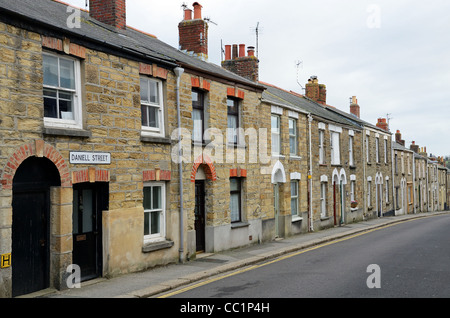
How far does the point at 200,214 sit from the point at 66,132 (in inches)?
252

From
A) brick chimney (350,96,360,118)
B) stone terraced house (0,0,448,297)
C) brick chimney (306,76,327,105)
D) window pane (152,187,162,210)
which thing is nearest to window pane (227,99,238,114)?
stone terraced house (0,0,448,297)

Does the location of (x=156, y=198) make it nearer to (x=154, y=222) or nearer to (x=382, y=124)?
(x=154, y=222)

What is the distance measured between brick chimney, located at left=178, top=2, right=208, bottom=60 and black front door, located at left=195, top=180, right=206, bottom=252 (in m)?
6.70

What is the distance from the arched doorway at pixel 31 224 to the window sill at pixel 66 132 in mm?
637

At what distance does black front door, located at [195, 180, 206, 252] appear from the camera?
49.0 feet

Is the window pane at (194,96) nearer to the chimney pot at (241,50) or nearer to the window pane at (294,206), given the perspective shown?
the chimney pot at (241,50)

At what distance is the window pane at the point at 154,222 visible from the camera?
41.7ft

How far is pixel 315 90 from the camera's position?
31.9 metres

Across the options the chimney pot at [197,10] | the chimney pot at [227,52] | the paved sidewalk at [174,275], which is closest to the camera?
the paved sidewalk at [174,275]

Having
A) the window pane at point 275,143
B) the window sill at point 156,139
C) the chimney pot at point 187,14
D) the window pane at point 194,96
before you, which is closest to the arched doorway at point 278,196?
the window pane at point 275,143

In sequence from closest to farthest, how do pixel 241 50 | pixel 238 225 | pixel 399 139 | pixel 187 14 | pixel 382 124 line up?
pixel 238 225 < pixel 187 14 < pixel 241 50 < pixel 382 124 < pixel 399 139

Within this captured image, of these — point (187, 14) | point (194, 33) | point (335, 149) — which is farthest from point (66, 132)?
point (335, 149)

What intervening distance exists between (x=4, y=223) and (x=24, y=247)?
947 mm

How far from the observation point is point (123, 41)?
12.7 meters
